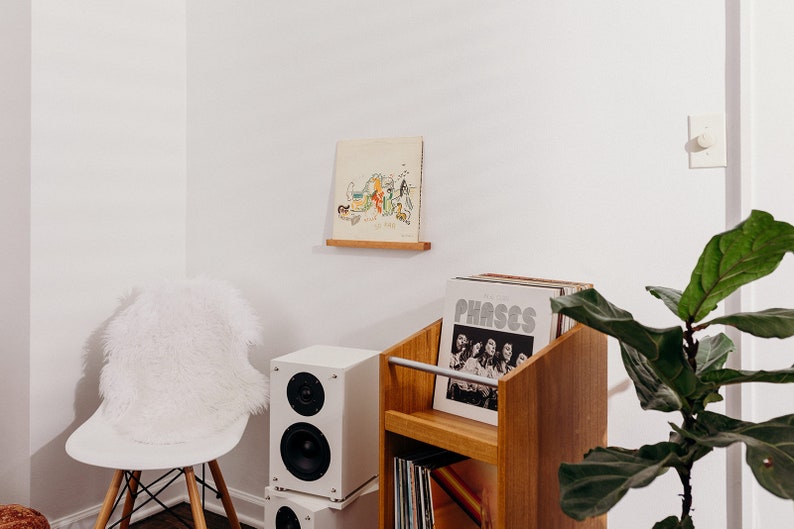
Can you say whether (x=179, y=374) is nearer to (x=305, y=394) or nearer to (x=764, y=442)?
(x=305, y=394)

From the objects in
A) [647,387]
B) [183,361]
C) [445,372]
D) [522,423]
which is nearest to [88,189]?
[183,361]

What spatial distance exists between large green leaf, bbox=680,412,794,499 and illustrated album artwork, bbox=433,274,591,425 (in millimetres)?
397

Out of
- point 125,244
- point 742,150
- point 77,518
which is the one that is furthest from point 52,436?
point 742,150

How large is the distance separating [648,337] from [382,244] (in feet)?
3.50

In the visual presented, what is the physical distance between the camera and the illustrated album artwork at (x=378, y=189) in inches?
70.9

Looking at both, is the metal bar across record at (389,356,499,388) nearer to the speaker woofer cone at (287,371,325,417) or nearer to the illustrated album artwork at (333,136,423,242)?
the speaker woofer cone at (287,371,325,417)

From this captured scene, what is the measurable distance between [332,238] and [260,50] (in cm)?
79

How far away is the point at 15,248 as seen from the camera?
1923 mm

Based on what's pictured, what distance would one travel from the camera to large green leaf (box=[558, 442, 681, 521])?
2.82ft

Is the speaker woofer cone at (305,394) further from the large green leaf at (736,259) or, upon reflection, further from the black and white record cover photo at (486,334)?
the large green leaf at (736,259)

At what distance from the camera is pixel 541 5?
157 centimetres

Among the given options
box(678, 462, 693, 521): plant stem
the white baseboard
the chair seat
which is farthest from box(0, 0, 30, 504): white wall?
box(678, 462, 693, 521): plant stem

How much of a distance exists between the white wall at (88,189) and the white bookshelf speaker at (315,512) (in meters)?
0.92

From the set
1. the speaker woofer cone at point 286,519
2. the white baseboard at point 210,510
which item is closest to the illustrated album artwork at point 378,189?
the speaker woofer cone at point 286,519
